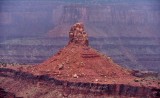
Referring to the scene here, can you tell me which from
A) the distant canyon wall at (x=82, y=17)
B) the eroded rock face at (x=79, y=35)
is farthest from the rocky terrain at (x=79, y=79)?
the distant canyon wall at (x=82, y=17)

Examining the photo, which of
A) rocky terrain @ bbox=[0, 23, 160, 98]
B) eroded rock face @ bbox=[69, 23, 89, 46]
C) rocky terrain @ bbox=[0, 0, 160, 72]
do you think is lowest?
rocky terrain @ bbox=[0, 0, 160, 72]

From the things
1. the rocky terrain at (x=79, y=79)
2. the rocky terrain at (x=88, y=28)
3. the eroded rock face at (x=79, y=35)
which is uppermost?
the eroded rock face at (x=79, y=35)

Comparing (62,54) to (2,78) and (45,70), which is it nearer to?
(45,70)

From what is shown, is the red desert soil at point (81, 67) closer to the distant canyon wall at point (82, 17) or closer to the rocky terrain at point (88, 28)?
the rocky terrain at point (88, 28)

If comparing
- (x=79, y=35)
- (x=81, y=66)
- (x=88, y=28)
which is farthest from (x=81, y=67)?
(x=88, y=28)

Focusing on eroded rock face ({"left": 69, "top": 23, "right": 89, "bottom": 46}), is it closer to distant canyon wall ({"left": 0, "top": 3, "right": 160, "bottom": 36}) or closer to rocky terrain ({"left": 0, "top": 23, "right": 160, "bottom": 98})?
rocky terrain ({"left": 0, "top": 23, "right": 160, "bottom": 98})

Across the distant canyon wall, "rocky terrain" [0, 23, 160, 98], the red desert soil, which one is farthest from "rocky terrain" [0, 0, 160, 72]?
the red desert soil

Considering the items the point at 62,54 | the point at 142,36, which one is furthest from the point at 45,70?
the point at 142,36
